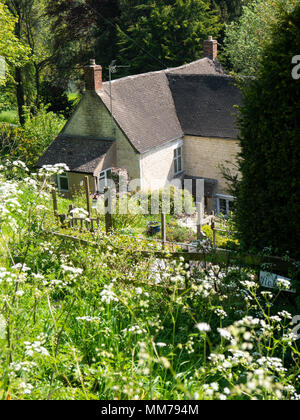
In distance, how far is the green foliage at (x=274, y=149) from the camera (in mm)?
6684

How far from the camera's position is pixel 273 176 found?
22.9ft

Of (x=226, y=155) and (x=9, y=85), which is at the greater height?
(x=9, y=85)

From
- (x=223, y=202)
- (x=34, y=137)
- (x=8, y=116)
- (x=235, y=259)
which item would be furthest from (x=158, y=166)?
(x=8, y=116)

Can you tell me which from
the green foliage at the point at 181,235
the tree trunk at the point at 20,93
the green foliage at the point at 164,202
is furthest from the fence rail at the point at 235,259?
the tree trunk at the point at 20,93

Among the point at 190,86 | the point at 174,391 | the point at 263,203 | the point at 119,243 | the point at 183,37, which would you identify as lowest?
the point at 174,391

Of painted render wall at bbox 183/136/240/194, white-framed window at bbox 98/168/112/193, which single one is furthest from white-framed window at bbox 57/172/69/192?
painted render wall at bbox 183/136/240/194

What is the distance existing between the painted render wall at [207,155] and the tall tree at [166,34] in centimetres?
940

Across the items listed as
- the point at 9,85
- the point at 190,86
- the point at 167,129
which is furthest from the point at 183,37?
the point at 9,85

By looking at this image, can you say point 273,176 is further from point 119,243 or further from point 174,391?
point 174,391

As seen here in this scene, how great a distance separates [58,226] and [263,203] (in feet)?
13.8

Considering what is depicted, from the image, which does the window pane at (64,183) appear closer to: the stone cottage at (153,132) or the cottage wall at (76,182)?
the stone cottage at (153,132)

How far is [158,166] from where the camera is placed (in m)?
25.7

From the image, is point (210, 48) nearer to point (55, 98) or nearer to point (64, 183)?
point (55, 98)
